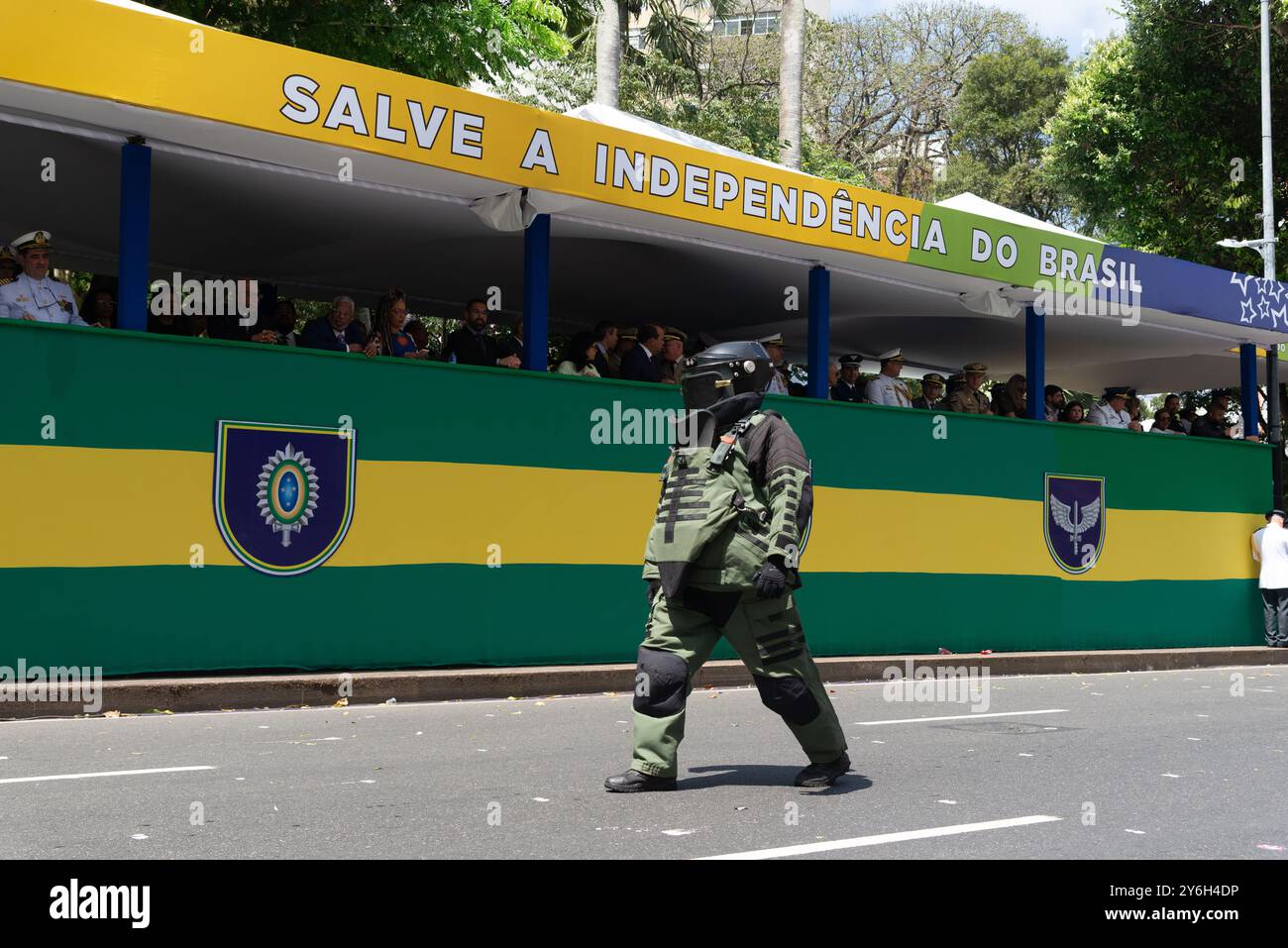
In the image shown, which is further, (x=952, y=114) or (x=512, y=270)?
(x=952, y=114)

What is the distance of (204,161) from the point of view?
1065cm

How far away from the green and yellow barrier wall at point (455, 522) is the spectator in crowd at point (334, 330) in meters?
0.73

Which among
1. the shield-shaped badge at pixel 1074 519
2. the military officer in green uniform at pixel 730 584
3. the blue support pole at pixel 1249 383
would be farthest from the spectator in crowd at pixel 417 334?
the blue support pole at pixel 1249 383

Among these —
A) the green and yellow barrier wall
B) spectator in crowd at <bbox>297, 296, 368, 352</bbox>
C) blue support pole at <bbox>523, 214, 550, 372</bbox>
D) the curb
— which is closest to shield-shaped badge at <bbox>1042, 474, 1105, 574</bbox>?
the green and yellow barrier wall

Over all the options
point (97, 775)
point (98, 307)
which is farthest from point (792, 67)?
point (97, 775)

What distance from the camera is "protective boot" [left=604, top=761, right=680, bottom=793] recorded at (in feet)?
20.7

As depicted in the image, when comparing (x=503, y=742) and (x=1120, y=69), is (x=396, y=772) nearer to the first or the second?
(x=503, y=742)

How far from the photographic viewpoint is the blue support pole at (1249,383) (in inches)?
734

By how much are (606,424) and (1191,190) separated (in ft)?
63.8

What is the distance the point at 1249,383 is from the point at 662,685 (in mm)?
15050

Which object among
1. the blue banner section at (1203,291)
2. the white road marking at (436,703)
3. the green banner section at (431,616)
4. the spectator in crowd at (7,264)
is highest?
the blue banner section at (1203,291)

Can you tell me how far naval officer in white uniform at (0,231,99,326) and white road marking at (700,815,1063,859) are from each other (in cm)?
650

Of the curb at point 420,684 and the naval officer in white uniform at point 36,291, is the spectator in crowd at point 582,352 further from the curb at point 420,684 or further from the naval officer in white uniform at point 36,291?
the naval officer in white uniform at point 36,291
